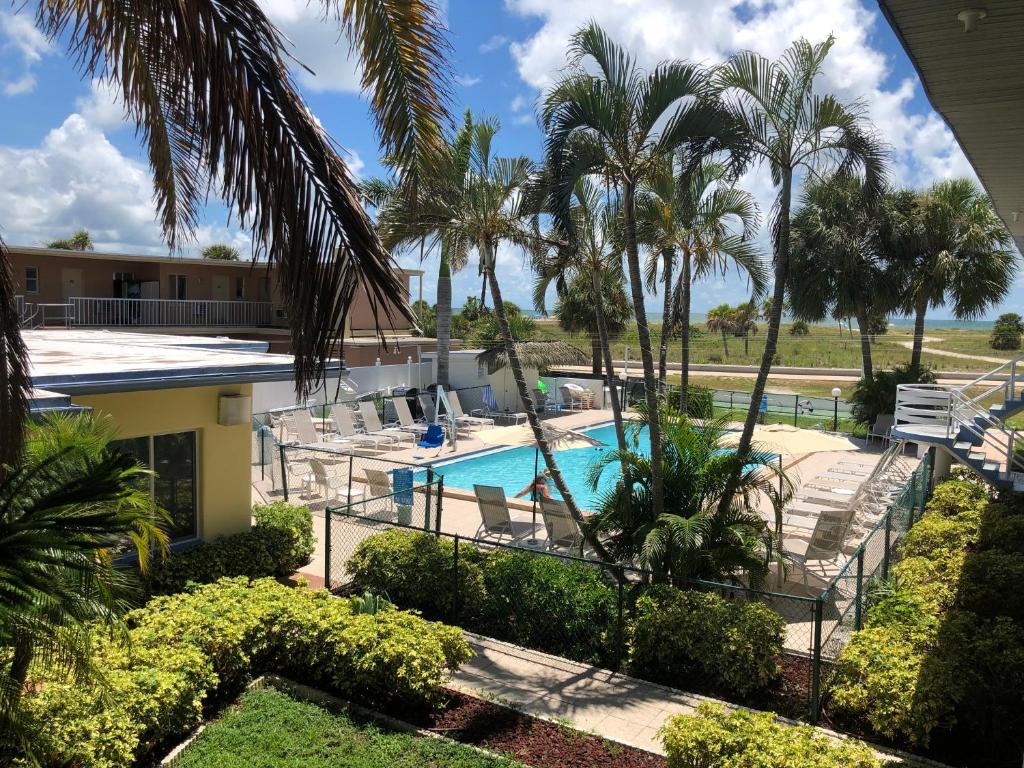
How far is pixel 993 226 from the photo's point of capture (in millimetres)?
22797

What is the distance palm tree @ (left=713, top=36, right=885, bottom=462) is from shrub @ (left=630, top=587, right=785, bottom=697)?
2335 millimetres

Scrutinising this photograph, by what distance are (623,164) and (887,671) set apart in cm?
567

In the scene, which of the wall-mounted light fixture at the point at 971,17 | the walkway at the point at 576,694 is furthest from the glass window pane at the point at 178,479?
the wall-mounted light fixture at the point at 971,17

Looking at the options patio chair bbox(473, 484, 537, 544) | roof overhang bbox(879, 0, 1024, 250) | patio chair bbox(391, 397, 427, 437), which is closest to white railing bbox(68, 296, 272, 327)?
patio chair bbox(391, 397, 427, 437)

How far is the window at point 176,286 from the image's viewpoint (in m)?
29.3

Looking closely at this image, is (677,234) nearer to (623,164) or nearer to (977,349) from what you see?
(623,164)

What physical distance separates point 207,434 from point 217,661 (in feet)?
11.7

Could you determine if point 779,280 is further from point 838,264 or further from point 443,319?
point 443,319

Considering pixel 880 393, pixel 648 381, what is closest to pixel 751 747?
pixel 648 381

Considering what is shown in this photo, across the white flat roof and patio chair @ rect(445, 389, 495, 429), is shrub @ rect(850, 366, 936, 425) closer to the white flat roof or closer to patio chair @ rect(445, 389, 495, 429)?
patio chair @ rect(445, 389, 495, 429)

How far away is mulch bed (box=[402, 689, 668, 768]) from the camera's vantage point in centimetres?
568

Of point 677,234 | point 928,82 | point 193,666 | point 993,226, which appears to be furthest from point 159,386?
point 993,226

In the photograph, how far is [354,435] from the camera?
748 inches

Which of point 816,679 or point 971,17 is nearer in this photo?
point 971,17
